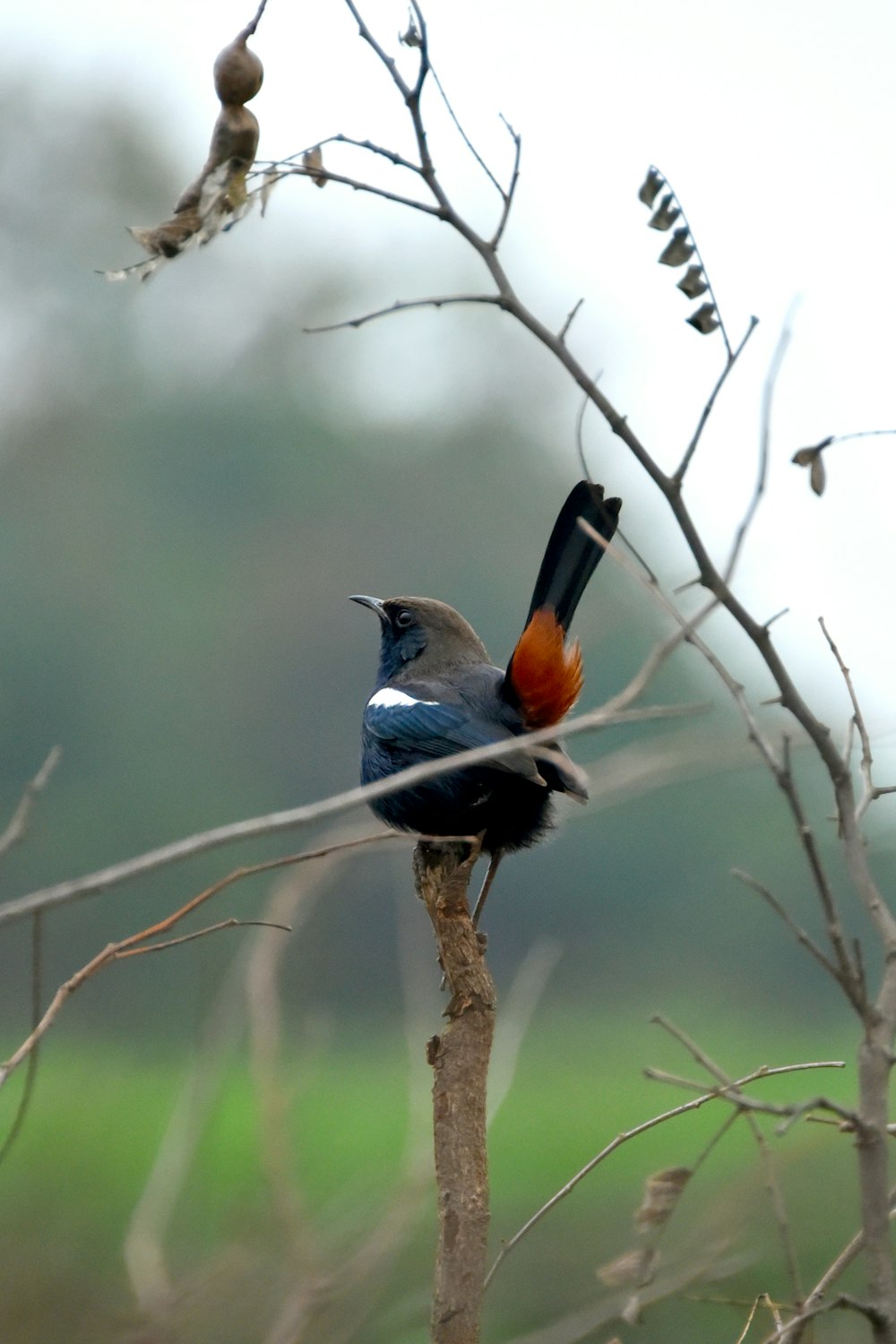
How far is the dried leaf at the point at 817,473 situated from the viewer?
1963 millimetres

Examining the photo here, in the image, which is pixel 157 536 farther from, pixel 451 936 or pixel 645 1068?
pixel 645 1068

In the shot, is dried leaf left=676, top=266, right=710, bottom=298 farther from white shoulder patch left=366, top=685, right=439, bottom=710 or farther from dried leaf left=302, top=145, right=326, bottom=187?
white shoulder patch left=366, top=685, right=439, bottom=710

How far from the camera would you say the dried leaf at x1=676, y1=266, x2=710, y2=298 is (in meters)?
2.10

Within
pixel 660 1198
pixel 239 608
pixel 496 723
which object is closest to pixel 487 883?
pixel 496 723

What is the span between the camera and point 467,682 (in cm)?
481

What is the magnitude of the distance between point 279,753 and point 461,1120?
55.3 ft

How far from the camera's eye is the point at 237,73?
2.26 metres

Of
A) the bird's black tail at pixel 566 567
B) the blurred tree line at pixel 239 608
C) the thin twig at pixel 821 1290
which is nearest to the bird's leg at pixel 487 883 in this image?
the bird's black tail at pixel 566 567

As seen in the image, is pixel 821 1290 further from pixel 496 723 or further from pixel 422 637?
pixel 422 637

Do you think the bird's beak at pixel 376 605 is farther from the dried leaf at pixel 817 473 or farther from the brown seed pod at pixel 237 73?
the dried leaf at pixel 817 473

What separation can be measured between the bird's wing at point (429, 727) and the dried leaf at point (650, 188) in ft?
7.88

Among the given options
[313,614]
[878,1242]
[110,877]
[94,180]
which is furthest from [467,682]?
[94,180]

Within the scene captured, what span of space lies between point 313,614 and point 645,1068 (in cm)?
2000

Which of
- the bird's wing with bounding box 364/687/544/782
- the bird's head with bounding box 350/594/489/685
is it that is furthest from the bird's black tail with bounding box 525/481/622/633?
the bird's head with bounding box 350/594/489/685
